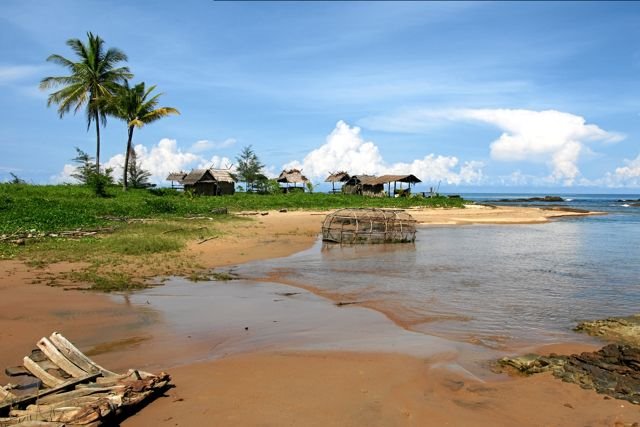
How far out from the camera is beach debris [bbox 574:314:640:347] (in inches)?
357

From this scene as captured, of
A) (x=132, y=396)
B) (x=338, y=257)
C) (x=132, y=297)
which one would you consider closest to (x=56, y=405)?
(x=132, y=396)

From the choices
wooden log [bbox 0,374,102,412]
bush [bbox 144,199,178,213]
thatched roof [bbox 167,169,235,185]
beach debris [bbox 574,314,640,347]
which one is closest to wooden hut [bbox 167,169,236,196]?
thatched roof [bbox 167,169,235,185]

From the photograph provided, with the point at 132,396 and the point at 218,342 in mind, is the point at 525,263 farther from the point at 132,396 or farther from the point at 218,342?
the point at 132,396

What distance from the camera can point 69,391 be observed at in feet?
17.9

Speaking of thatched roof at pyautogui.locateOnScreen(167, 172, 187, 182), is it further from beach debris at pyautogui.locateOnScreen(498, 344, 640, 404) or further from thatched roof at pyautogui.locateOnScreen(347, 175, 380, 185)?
beach debris at pyautogui.locateOnScreen(498, 344, 640, 404)

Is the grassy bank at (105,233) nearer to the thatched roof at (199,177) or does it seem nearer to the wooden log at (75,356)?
the wooden log at (75,356)

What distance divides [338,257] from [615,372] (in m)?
13.1

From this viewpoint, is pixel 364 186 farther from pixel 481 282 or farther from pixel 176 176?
pixel 481 282

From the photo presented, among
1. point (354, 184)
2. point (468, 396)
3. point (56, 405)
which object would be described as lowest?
point (468, 396)

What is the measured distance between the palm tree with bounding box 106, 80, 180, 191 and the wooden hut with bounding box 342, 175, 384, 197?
90.5 feet

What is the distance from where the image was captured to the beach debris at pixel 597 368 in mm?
6547

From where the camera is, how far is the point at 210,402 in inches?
235

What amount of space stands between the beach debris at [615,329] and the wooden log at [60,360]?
9007 mm

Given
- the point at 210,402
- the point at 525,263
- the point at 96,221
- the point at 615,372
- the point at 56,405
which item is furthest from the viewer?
the point at 96,221
